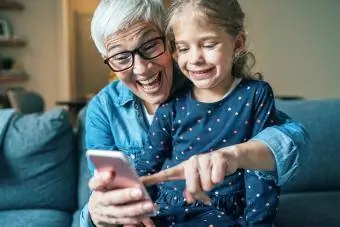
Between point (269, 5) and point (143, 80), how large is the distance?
3.41 metres

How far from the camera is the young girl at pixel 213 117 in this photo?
1002mm

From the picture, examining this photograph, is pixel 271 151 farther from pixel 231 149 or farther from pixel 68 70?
pixel 68 70

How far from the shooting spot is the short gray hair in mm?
1139

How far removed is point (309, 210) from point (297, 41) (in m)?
2.79

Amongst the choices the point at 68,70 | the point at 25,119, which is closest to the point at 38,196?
the point at 25,119

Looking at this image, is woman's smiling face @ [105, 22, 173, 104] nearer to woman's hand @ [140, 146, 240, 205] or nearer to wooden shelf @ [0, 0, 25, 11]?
woman's hand @ [140, 146, 240, 205]

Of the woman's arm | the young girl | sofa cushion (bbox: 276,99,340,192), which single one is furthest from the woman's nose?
sofa cushion (bbox: 276,99,340,192)

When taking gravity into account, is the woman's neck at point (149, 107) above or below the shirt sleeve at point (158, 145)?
above

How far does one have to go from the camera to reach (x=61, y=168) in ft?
6.72

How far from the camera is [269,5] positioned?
4246mm

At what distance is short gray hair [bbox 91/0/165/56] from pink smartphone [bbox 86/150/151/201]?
0.51 metres

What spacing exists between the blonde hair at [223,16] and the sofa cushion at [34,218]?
1.10 metres

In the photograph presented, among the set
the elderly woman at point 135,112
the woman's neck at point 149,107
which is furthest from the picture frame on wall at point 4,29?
the woman's neck at point 149,107

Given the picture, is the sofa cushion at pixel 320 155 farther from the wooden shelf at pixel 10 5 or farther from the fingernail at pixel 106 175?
the wooden shelf at pixel 10 5
